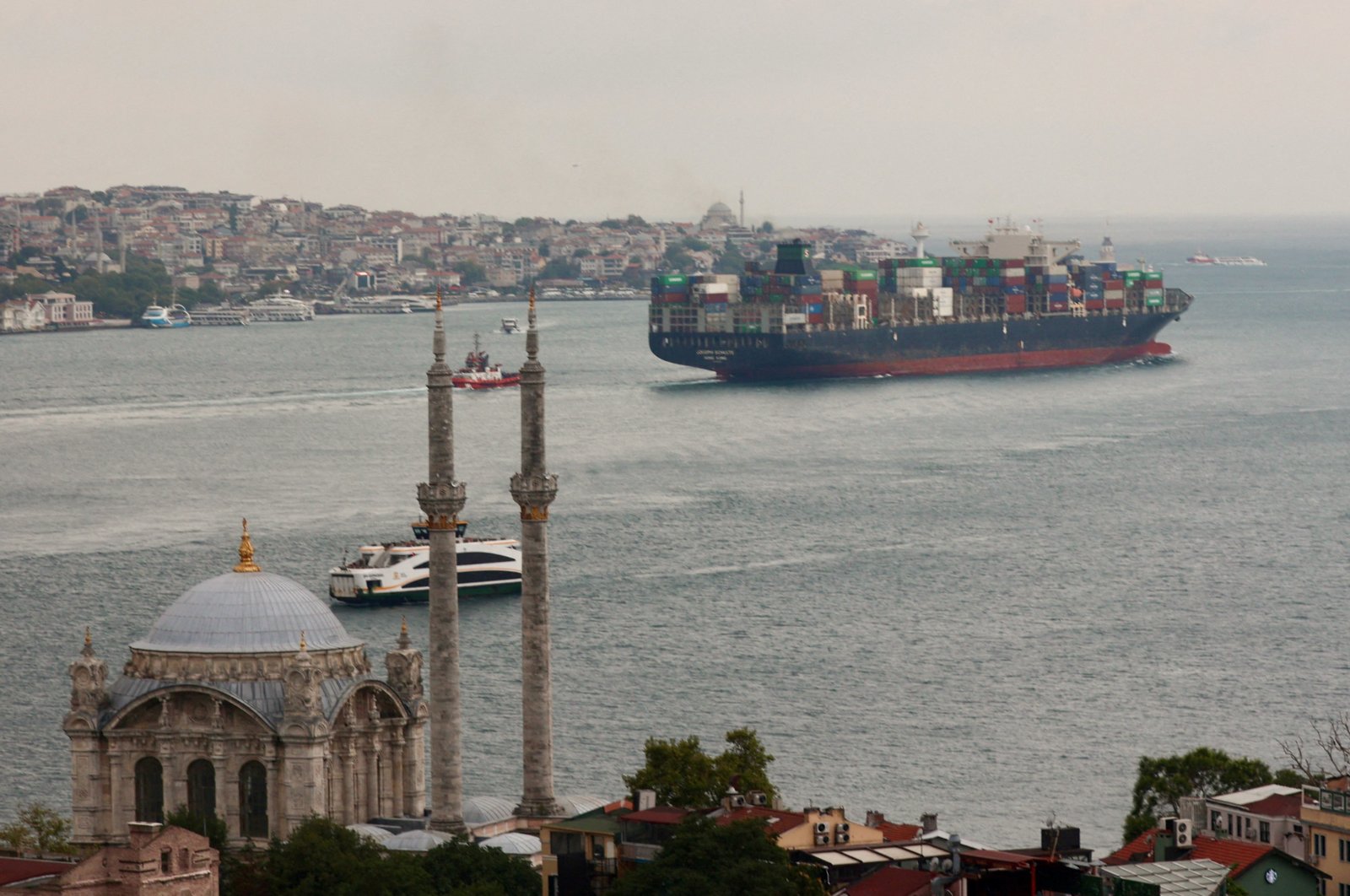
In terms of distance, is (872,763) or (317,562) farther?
(317,562)

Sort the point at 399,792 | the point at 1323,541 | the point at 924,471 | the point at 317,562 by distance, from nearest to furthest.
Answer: the point at 399,792, the point at 317,562, the point at 1323,541, the point at 924,471

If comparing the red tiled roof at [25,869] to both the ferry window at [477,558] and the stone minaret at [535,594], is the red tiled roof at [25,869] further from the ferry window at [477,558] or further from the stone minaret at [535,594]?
the ferry window at [477,558]

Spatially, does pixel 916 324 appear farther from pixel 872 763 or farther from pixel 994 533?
pixel 872 763

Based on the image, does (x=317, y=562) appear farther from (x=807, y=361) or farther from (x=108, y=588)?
(x=807, y=361)

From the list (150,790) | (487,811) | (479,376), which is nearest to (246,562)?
(150,790)

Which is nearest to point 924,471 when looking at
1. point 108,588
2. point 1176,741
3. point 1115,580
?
point 1115,580

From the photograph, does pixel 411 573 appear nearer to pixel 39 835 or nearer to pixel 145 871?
pixel 39 835

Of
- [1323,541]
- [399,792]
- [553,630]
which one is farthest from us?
[1323,541]

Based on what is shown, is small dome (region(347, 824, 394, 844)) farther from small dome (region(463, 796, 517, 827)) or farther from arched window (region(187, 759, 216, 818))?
arched window (region(187, 759, 216, 818))

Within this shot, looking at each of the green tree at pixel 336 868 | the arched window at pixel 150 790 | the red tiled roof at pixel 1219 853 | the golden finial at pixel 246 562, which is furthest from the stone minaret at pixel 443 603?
the red tiled roof at pixel 1219 853
